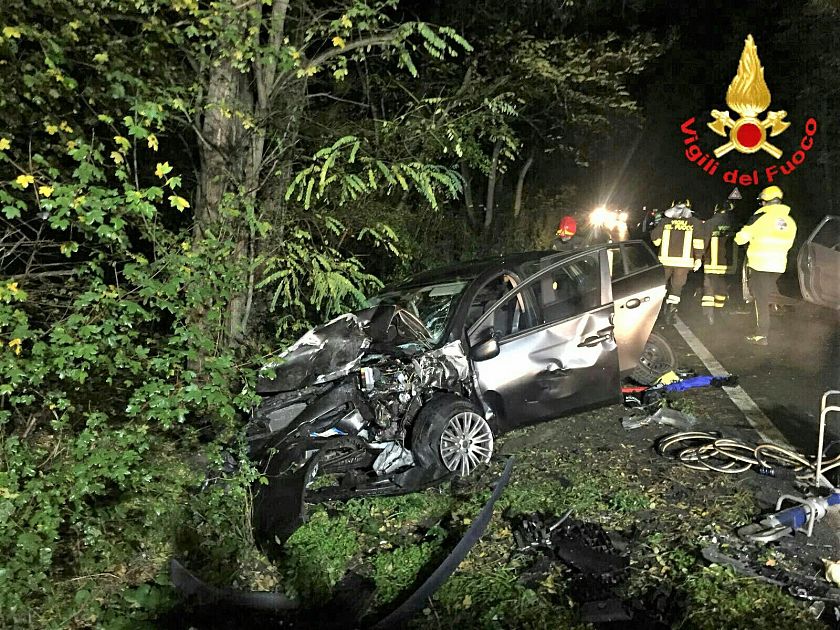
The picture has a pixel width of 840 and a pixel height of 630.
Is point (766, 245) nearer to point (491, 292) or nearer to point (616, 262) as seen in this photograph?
point (616, 262)

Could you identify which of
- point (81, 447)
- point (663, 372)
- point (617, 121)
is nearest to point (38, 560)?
point (81, 447)

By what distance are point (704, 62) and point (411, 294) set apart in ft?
68.3

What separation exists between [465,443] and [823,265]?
6496 mm

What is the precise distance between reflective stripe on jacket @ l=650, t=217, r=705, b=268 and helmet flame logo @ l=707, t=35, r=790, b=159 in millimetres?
6696

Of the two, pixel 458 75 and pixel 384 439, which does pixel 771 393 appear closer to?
pixel 384 439

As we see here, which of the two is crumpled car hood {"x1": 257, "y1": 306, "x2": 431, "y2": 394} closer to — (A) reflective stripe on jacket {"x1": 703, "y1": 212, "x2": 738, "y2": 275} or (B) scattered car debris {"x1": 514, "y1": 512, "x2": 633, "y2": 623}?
(B) scattered car debris {"x1": 514, "y1": 512, "x2": 633, "y2": 623}

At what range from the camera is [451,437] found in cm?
548

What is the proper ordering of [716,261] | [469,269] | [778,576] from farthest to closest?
1. [716,261]
2. [469,269]
3. [778,576]

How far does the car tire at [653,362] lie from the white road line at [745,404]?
62 centimetres

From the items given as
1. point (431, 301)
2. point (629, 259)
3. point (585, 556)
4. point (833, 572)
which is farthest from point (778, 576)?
point (629, 259)

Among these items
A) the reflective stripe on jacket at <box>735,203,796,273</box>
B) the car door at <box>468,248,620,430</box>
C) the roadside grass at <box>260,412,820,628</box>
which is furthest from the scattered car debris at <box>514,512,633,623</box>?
the reflective stripe on jacket at <box>735,203,796,273</box>

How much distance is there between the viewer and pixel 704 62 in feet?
76.8

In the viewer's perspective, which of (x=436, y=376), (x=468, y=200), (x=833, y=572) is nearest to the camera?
(x=833, y=572)

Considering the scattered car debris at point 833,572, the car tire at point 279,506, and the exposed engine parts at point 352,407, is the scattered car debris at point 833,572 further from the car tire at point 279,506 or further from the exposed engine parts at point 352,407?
the car tire at point 279,506
